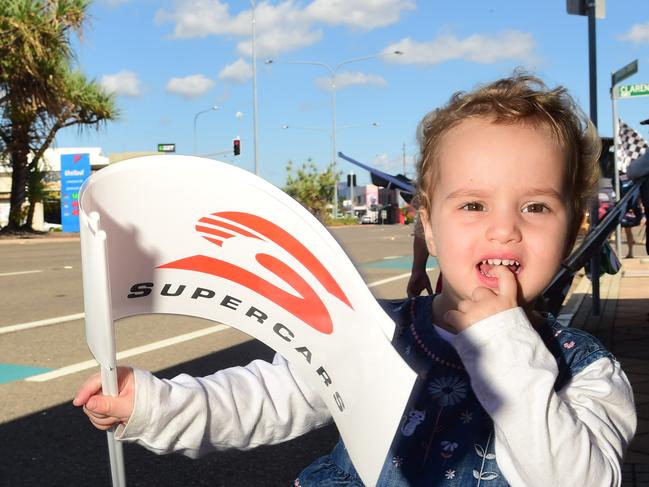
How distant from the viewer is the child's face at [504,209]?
4.50ft

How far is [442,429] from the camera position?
1.42 metres

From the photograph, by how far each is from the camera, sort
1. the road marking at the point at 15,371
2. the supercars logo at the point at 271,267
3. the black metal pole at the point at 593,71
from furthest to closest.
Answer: the black metal pole at the point at 593,71 < the road marking at the point at 15,371 < the supercars logo at the point at 271,267

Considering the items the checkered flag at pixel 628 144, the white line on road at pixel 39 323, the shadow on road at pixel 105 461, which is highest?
the checkered flag at pixel 628 144

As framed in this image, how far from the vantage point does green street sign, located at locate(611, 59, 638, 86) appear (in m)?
7.31

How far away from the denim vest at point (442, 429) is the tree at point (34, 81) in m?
23.6

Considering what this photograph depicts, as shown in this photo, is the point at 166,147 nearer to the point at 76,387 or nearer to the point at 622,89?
the point at 622,89

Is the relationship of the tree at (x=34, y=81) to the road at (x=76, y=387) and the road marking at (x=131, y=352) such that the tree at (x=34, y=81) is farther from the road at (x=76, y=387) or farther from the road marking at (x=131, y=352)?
the road marking at (x=131, y=352)

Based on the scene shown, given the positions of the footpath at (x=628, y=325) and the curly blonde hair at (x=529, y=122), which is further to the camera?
the footpath at (x=628, y=325)

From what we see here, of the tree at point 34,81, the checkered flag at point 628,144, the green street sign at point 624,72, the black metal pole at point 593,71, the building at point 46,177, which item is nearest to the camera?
the black metal pole at point 593,71

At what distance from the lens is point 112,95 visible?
27562 millimetres

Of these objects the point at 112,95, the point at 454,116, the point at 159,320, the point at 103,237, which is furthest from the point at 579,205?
the point at 112,95

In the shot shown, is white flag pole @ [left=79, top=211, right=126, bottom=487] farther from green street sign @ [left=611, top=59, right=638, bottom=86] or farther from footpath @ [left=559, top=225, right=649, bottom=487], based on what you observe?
green street sign @ [left=611, top=59, right=638, bottom=86]

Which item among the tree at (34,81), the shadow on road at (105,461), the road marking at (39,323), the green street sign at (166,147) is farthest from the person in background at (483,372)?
the green street sign at (166,147)

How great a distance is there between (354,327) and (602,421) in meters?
0.51
